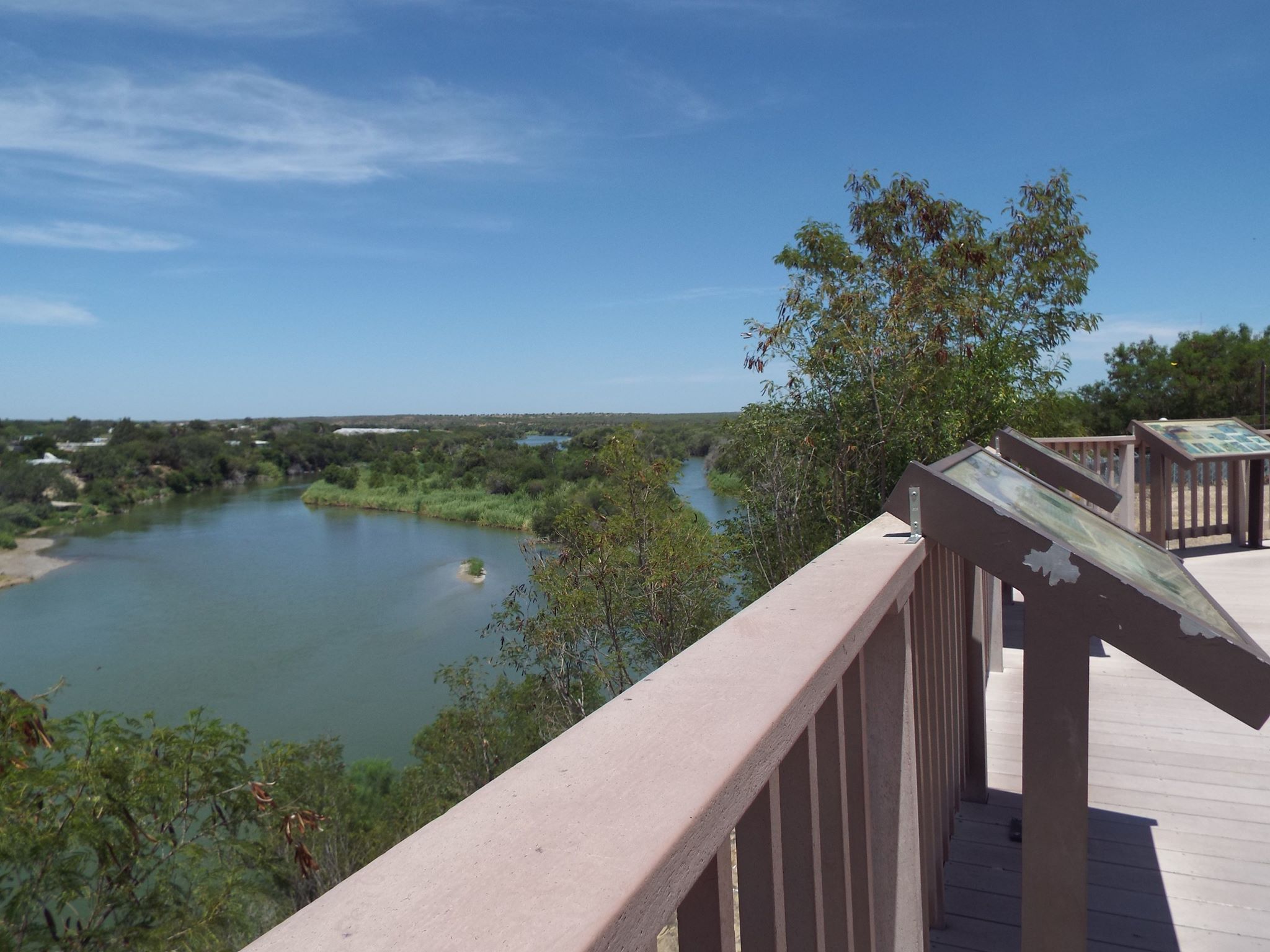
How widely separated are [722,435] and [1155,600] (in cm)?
663

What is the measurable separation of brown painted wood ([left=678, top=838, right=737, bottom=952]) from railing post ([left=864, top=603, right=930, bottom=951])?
29.5 inches

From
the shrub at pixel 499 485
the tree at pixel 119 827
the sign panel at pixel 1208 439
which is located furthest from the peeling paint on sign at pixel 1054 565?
the shrub at pixel 499 485

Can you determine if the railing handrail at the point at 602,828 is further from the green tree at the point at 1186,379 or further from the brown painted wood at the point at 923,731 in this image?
the green tree at the point at 1186,379

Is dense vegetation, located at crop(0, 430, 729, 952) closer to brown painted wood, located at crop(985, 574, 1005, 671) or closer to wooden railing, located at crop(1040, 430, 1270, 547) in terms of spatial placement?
brown painted wood, located at crop(985, 574, 1005, 671)

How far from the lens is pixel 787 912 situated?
2.72ft

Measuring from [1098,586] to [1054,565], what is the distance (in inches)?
2.6

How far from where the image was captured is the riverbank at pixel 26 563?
99.5 ft

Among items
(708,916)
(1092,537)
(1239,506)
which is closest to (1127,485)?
(1239,506)

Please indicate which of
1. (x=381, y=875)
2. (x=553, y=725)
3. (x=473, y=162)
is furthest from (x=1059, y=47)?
(x=473, y=162)

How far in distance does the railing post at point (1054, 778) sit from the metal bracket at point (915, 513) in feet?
0.63

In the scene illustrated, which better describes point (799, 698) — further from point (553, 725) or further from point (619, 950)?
point (553, 725)

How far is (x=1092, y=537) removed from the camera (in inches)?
59.1

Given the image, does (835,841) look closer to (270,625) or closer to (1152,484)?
(1152,484)

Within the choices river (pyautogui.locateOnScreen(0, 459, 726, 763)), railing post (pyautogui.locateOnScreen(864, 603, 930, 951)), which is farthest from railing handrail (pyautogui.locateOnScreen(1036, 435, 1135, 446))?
railing post (pyautogui.locateOnScreen(864, 603, 930, 951))
